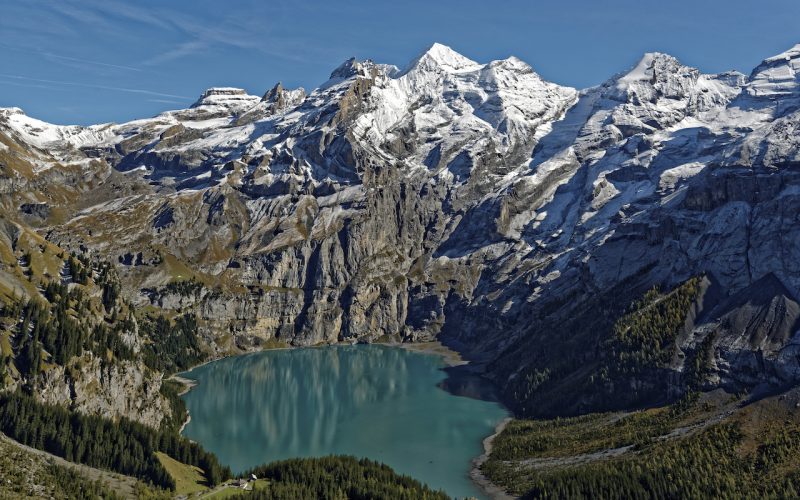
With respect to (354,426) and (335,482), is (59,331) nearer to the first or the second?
(335,482)

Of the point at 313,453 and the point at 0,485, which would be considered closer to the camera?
the point at 0,485

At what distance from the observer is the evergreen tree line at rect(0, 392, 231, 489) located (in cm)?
10188

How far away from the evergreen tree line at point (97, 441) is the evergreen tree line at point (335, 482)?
1112 cm

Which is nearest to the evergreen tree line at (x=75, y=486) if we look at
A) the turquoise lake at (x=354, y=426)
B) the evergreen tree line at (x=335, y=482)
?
the evergreen tree line at (x=335, y=482)

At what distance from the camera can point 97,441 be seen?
10762cm

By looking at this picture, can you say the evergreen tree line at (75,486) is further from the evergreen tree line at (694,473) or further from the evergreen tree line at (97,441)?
the evergreen tree line at (694,473)

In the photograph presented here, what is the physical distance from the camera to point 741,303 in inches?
5842

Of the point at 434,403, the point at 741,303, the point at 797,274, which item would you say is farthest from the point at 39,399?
the point at 797,274

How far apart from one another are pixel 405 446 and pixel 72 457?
6394 centimetres

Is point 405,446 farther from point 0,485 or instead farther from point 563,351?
point 0,485

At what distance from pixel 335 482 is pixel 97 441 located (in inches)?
1545

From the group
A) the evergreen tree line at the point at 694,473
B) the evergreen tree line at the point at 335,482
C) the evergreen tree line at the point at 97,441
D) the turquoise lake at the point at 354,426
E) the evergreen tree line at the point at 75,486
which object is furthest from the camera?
the turquoise lake at the point at 354,426

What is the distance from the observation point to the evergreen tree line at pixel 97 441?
4011 inches

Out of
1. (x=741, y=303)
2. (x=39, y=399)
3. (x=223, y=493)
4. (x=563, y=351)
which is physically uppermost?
(x=741, y=303)
